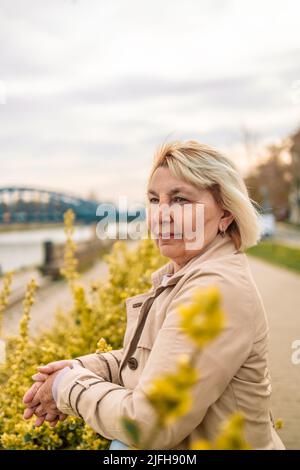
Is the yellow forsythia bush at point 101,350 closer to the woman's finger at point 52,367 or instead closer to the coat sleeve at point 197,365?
the coat sleeve at point 197,365

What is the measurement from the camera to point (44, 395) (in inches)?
78.3

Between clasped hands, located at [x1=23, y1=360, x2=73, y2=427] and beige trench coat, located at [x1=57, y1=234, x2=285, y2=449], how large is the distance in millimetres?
80

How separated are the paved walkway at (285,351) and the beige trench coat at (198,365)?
221cm

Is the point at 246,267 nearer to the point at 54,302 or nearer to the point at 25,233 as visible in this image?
the point at 54,302

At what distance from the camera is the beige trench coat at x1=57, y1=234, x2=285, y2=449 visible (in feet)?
5.17

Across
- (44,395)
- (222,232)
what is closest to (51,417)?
(44,395)

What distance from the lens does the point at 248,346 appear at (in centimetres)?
162

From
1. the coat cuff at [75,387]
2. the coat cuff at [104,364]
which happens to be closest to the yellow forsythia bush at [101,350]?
the coat cuff at [104,364]

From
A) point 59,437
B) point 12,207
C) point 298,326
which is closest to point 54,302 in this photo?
point 298,326

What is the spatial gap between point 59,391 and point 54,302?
33.5 ft

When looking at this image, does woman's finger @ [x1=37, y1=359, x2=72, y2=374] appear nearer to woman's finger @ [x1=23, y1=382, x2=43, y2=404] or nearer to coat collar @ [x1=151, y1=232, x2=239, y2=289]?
woman's finger @ [x1=23, y1=382, x2=43, y2=404]

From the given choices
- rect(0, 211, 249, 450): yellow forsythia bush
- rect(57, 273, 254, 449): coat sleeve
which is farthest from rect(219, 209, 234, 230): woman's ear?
rect(0, 211, 249, 450): yellow forsythia bush

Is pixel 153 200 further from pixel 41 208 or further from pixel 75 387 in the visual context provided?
pixel 41 208

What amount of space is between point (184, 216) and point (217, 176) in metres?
0.15
